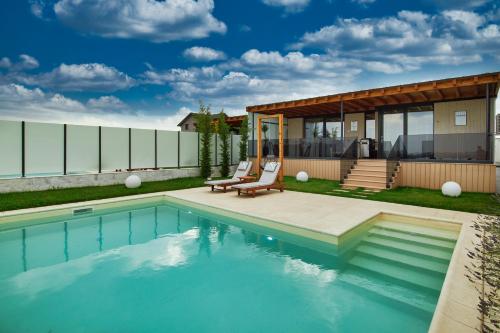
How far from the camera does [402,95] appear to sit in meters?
12.7

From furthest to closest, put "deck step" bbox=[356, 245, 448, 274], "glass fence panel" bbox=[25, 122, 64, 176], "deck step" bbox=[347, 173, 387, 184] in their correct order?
"deck step" bbox=[347, 173, 387, 184] < "glass fence panel" bbox=[25, 122, 64, 176] < "deck step" bbox=[356, 245, 448, 274]

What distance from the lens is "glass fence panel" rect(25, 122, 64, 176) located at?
10445 millimetres

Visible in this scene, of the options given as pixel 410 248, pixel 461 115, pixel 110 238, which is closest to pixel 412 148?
pixel 461 115

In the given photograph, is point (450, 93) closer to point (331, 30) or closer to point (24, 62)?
point (331, 30)

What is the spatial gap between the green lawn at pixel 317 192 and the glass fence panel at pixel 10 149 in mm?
1076

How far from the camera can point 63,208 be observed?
→ 809 centimetres

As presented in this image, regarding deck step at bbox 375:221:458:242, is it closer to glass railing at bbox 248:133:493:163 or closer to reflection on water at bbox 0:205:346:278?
reflection on water at bbox 0:205:346:278

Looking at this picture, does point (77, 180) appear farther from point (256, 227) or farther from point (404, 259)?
point (404, 259)

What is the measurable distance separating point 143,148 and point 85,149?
A: 2559mm

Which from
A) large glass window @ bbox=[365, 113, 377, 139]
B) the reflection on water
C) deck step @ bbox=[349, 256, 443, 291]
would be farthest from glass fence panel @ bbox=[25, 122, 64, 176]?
large glass window @ bbox=[365, 113, 377, 139]

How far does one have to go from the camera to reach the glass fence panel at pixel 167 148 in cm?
1438

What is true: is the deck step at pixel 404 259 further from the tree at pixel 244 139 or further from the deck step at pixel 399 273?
the tree at pixel 244 139

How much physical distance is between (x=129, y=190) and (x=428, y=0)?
15.3 meters

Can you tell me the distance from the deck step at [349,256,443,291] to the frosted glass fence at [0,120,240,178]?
11.2 metres
